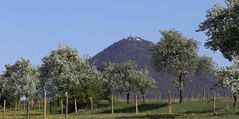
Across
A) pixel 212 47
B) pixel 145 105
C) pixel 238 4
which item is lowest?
pixel 145 105

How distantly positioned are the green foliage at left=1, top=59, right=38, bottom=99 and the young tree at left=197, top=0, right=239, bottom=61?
2929 inches

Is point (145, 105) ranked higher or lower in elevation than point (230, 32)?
lower

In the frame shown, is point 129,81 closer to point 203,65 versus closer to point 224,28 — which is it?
point 203,65

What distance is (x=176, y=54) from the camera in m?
106

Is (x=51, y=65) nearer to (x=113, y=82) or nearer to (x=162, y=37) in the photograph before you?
(x=162, y=37)

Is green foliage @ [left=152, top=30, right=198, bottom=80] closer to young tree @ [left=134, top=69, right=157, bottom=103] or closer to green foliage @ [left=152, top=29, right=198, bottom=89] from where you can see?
green foliage @ [left=152, top=29, right=198, bottom=89]

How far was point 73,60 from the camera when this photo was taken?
343 ft

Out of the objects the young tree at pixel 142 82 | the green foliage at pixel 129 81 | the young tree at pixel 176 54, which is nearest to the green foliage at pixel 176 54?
the young tree at pixel 176 54

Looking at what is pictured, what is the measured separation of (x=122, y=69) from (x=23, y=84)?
29791 millimetres

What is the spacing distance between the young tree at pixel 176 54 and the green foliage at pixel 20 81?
99.5 feet

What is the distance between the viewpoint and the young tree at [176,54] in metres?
105

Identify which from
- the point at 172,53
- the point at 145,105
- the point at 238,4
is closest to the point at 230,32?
the point at 238,4

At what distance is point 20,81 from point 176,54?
36.4 meters

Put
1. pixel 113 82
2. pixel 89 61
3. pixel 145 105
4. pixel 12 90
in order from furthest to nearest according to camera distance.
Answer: pixel 113 82 < pixel 12 90 < pixel 89 61 < pixel 145 105
